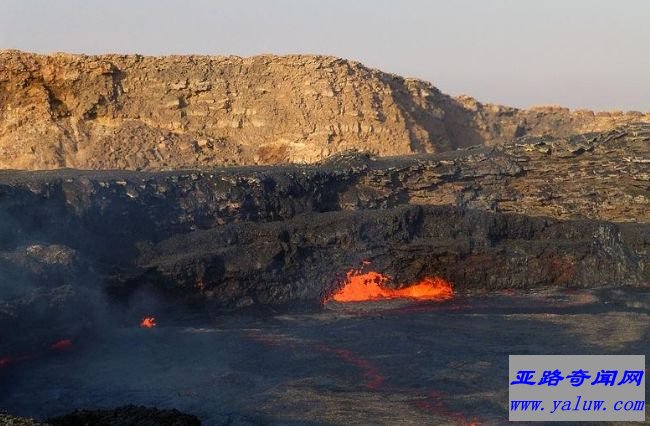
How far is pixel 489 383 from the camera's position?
46.7 feet

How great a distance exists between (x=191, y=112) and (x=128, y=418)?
2544 cm

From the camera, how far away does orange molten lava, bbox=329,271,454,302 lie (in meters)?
22.8

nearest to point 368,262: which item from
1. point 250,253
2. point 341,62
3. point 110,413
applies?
point 250,253

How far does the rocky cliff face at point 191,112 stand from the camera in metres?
33.8

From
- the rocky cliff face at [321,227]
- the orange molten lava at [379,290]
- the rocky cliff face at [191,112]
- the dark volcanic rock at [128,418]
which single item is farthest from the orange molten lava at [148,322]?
the rocky cliff face at [191,112]

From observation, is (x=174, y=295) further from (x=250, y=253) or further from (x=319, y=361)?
(x=319, y=361)

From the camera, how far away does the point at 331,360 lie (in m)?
16.0

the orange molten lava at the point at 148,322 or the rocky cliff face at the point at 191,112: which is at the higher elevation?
the rocky cliff face at the point at 191,112

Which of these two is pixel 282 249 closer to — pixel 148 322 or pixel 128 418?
pixel 148 322

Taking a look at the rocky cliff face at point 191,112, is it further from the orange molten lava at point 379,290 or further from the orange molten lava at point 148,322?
the orange molten lava at point 148,322

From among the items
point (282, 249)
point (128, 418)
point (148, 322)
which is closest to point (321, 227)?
point (282, 249)

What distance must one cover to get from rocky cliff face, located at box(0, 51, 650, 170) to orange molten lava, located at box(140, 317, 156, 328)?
44.8 ft

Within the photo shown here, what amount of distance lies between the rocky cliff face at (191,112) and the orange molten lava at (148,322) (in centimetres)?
1365

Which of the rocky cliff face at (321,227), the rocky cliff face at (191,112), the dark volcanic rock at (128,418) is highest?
the rocky cliff face at (191,112)
